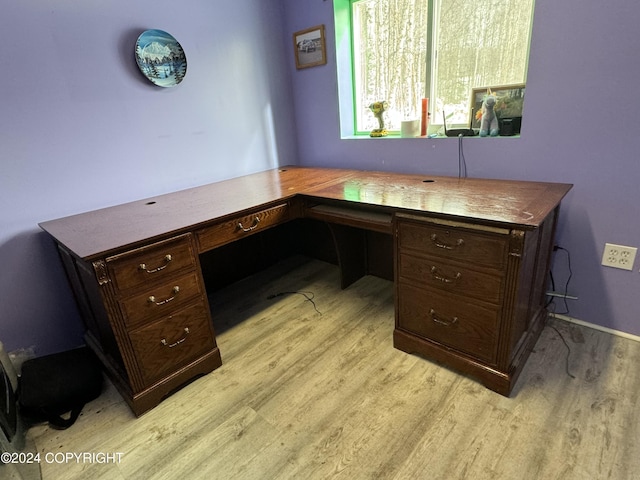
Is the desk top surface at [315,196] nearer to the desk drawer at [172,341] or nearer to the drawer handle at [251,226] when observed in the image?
the drawer handle at [251,226]

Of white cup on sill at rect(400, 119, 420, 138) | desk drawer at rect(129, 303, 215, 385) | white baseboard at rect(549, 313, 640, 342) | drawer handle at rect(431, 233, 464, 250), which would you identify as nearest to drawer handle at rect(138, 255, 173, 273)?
desk drawer at rect(129, 303, 215, 385)

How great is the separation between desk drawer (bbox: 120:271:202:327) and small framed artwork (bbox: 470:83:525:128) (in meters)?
1.69

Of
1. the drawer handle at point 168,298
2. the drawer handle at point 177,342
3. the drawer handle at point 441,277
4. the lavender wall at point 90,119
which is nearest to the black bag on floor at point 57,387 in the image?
the lavender wall at point 90,119

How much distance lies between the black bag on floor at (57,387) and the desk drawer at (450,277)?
1504 millimetres

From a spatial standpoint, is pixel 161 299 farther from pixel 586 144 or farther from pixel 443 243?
pixel 586 144

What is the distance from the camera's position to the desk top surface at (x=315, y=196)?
1.33 metres

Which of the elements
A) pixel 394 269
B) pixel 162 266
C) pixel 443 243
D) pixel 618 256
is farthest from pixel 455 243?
pixel 162 266

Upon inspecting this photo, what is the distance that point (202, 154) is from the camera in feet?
7.39

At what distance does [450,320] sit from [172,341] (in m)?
1.22

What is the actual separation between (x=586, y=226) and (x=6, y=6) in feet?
9.08

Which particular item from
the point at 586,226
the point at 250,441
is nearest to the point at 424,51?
the point at 586,226

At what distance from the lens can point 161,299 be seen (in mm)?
1455

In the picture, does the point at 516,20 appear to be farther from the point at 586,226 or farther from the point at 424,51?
the point at 586,226

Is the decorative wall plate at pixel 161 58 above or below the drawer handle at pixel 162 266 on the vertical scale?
above
